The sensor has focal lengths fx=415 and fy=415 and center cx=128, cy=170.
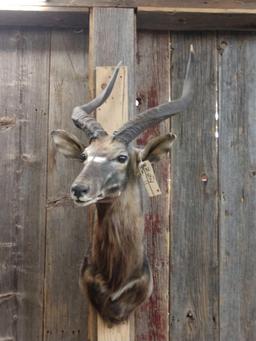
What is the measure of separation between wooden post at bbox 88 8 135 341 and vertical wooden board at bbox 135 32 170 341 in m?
0.15

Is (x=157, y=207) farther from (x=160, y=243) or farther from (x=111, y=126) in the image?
(x=111, y=126)

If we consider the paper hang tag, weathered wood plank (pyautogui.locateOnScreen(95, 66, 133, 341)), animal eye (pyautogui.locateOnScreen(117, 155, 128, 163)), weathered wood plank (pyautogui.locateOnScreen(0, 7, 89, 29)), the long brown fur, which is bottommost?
the long brown fur

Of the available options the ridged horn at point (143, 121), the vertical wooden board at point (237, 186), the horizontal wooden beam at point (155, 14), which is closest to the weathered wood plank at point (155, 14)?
the horizontal wooden beam at point (155, 14)

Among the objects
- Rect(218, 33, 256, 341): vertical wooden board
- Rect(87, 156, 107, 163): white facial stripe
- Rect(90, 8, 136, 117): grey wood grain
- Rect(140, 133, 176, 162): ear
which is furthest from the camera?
Rect(218, 33, 256, 341): vertical wooden board

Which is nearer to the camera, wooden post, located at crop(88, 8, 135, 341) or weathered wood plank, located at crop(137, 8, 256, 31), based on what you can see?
wooden post, located at crop(88, 8, 135, 341)

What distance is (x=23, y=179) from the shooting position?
1502mm

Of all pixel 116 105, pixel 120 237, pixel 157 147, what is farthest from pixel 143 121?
pixel 120 237

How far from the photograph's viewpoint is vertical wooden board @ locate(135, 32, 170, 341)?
147cm

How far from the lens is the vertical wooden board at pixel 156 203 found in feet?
4.82

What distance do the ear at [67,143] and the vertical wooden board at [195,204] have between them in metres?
0.43

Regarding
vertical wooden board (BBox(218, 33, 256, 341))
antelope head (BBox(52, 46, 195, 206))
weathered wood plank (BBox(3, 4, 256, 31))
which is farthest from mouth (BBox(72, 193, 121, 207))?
weathered wood plank (BBox(3, 4, 256, 31))

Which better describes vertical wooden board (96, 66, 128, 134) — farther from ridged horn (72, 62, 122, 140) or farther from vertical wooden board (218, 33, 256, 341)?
vertical wooden board (218, 33, 256, 341)

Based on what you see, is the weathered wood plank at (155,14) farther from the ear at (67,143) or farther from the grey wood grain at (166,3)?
the ear at (67,143)

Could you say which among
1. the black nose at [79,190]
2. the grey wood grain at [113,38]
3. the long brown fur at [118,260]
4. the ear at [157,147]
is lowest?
the long brown fur at [118,260]
